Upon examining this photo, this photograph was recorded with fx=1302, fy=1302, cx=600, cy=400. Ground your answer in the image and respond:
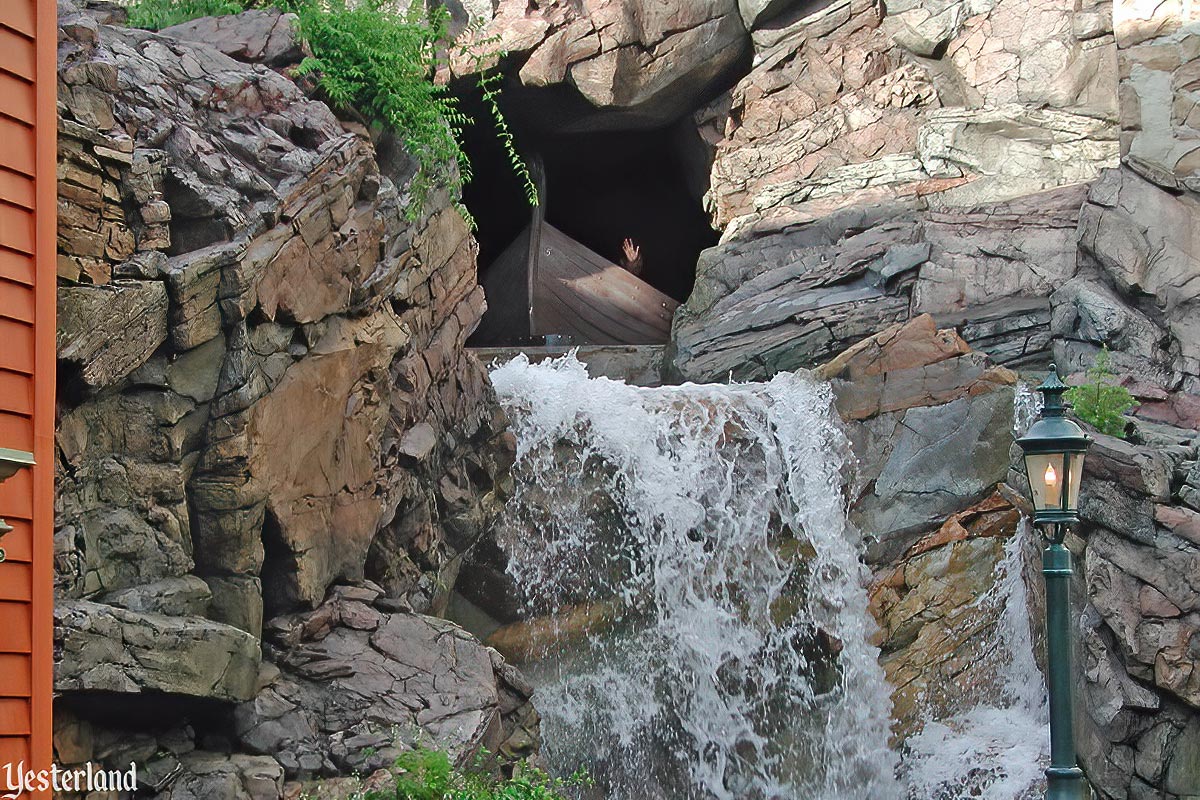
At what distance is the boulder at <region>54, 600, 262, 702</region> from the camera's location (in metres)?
6.90

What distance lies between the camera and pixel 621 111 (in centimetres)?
1920

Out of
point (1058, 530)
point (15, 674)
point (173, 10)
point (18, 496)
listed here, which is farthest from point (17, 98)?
point (173, 10)

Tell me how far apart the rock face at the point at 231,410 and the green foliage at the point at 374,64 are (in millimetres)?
258

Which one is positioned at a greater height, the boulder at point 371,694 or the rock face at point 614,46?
the rock face at point 614,46

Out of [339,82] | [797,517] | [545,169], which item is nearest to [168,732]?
[339,82]

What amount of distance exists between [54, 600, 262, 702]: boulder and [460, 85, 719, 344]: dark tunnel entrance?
13.8 metres

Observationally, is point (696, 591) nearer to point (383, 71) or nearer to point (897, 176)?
point (383, 71)

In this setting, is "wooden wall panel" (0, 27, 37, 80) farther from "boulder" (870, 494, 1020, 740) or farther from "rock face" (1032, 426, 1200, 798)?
"boulder" (870, 494, 1020, 740)

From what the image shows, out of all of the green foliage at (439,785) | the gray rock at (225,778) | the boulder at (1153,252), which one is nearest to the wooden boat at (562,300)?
the boulder at (1153,252)

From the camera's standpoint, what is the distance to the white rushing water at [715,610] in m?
11.1

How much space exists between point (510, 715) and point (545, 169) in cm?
1322

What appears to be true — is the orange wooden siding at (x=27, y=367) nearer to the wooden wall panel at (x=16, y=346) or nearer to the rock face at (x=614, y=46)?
the wooden wall panel at (x=16, y=346)

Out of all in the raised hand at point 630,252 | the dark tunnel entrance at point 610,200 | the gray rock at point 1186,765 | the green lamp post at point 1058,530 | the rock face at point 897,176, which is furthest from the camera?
the raised hand at point 630,252

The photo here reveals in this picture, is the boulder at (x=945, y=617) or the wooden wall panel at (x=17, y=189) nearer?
the wooden wall panel at (x=17, y=189)
